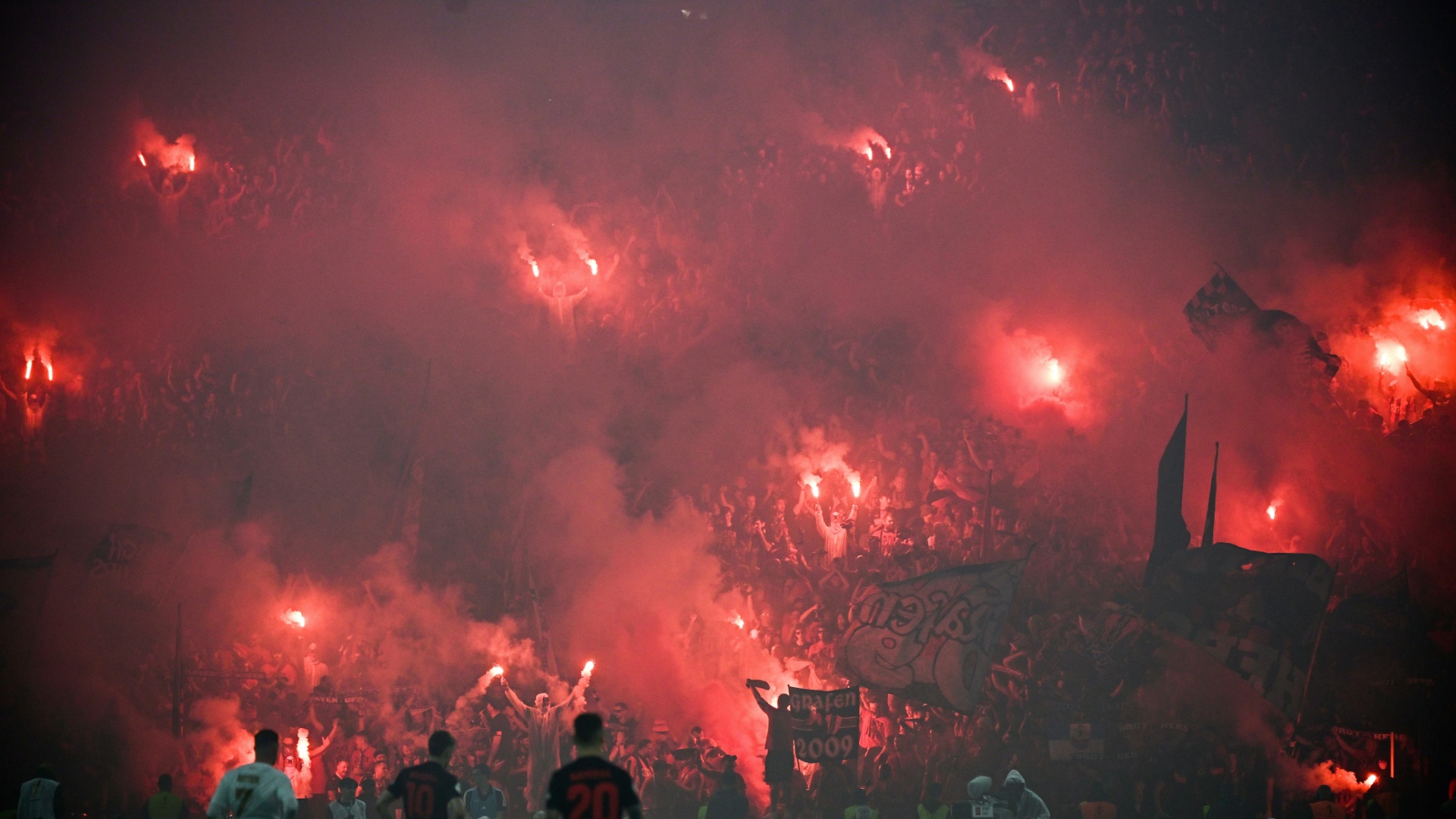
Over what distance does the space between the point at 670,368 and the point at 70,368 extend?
34.3 ft

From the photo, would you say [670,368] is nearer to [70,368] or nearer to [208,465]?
[208,465]

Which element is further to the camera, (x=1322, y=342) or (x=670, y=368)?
(x=670, y=368)

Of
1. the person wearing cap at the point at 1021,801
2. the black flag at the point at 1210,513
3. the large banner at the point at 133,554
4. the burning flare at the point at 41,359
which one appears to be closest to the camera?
the person wearing cap at the point at 1021,801

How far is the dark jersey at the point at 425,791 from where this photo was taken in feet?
17.3

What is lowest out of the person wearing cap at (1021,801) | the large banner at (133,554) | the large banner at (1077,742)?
the person wearing cap at (1021,801)

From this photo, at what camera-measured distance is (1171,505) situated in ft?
46.0

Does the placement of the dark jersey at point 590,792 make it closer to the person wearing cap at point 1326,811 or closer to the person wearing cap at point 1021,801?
the person wearing cap at point 1021,801

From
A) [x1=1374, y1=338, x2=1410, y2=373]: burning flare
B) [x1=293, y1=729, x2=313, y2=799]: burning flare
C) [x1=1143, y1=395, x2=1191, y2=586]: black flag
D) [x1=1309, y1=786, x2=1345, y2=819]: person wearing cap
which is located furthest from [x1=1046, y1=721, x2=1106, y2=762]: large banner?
[x1=293, y1=729, x2=313, y2=799]: burning flare

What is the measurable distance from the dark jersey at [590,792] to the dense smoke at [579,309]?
10.8m

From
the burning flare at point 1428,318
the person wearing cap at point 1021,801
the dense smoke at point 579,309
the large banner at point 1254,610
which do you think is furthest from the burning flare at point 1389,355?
the person wearing cap at point 1021,801

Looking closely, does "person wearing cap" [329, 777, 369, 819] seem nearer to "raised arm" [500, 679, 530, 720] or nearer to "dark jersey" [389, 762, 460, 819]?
"raised arm" [500, 679, 530, 720]

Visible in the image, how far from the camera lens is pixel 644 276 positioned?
17250mm

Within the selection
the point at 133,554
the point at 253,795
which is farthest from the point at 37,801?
the point at 133,554

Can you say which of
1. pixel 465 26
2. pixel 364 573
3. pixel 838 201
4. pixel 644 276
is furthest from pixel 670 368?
pixel 465 26
